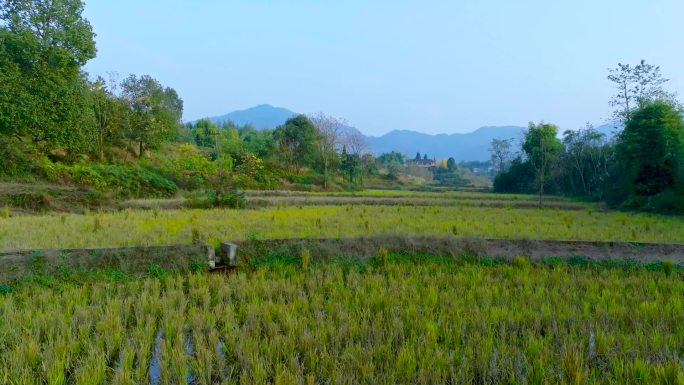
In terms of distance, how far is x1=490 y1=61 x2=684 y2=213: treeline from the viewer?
61.1 ft

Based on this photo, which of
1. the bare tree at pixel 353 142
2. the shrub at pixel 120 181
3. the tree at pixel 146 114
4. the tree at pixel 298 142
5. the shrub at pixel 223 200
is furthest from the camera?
the bare tree at pixel 353 142

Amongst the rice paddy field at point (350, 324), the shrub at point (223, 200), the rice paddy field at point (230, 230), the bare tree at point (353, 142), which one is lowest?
the rice paddy field at point (350, 324)

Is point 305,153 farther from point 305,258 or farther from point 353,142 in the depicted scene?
point 305,258

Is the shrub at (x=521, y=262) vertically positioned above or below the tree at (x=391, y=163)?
below

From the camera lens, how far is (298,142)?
37938 mm

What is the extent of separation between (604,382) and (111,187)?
19.0 meters

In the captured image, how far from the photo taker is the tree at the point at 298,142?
37562 mm

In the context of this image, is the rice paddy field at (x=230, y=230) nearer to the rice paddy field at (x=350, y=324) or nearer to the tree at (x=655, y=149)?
the rice paddy field at (x=350, y=324)

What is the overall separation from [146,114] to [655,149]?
91.7 ft

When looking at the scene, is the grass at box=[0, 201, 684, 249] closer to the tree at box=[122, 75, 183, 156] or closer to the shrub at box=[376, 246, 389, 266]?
the shrub at box=[376, 246, 389, 266]

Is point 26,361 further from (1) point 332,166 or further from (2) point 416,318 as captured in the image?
(1) point 332,166

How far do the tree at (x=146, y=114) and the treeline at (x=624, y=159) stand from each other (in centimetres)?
2278

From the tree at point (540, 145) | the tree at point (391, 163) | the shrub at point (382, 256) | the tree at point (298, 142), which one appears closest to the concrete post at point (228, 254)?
the shrub at point (382, 256)

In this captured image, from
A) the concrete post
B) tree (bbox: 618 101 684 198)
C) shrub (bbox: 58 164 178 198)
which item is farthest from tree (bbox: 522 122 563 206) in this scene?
the concrete post
